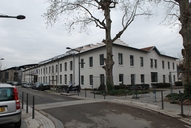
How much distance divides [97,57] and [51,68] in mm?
22543

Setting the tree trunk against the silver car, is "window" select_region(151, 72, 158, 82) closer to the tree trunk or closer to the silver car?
the tree trunk

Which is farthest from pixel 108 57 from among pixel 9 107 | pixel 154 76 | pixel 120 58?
pixel 154 76

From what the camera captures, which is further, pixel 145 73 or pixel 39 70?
pixel 39 70

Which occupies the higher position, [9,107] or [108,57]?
[108,57]

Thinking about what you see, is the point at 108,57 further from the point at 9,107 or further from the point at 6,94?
the point at 9,107

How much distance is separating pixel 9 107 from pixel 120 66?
24000 millimetres

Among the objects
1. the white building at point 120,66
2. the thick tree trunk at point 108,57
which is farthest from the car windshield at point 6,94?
the white building at point 120,66

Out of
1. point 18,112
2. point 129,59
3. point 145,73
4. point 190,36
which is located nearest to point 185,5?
point 190,36

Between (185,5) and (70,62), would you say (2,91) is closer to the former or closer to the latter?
(185,5)

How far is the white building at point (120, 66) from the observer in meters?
29.0

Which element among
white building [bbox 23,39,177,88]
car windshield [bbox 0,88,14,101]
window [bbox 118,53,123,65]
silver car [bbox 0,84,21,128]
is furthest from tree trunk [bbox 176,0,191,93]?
window [bbox 118,53,123,65]

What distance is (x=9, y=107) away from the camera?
19.5 ft

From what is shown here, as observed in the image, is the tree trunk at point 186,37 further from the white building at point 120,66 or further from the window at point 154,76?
the window at point 154,76

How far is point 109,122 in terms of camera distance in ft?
23.7
